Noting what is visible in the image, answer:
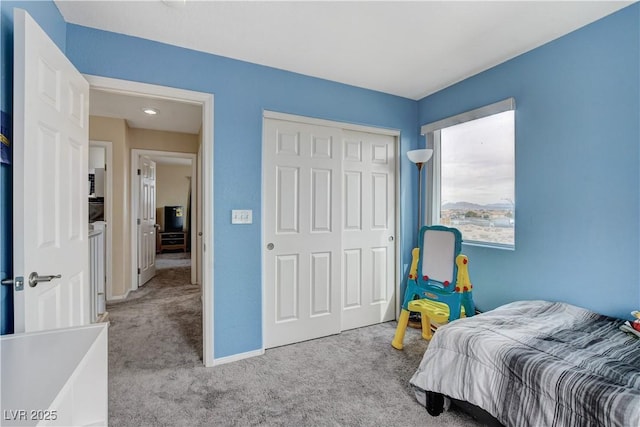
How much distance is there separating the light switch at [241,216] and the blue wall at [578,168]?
2112 millimetres

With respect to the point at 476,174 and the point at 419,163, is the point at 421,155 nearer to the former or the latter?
the point at 419,163

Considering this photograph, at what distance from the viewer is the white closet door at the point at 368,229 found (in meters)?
3.09

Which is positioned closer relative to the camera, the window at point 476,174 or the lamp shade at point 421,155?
the window at point 476,174

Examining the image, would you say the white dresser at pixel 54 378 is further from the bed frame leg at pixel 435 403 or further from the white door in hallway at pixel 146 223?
the white door in hallway at pixel 146 223

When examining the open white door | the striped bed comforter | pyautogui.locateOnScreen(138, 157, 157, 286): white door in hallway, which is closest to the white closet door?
the striped bed comforter

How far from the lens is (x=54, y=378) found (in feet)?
2.82

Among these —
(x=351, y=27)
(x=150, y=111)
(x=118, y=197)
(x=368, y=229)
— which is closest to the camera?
(x=351, y=27)

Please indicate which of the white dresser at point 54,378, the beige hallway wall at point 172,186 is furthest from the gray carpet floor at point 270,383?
the beige hallway wall at point 172,186

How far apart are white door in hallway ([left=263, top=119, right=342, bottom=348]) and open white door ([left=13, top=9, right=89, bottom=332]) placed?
126 centimetres

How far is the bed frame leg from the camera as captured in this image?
1.80m

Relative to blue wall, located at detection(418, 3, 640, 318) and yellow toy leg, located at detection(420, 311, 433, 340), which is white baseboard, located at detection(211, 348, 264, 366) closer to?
yellow toy leg, located at detection(420, 311, 433, 340)

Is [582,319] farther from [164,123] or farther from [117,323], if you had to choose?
[164,123]

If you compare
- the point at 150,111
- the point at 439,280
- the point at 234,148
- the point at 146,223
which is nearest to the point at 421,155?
the point at 439,280

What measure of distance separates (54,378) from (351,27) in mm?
2297
